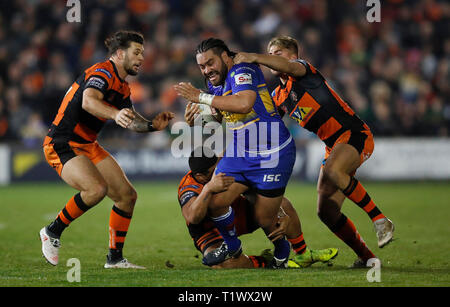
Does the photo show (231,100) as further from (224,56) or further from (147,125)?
(147,125)

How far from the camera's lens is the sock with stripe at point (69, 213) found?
719cm

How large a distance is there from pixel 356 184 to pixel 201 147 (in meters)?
1.77

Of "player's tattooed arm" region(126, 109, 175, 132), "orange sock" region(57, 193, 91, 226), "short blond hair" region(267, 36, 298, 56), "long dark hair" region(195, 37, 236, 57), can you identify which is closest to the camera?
"player's tattooed arm" region(126, 109, 175, 132)

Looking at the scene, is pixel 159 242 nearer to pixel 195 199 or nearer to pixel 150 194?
pixel 195 199

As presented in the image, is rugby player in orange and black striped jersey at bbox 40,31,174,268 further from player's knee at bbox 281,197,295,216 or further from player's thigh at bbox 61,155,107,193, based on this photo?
player's knee at bbox 281,197,295,216

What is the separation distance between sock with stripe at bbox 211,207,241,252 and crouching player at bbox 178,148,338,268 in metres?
0.08

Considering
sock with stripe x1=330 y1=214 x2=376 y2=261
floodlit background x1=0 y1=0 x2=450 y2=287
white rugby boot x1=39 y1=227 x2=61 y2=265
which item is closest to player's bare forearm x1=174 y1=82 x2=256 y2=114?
sock with stripe x1=330 y1=214 x2=376 y2=261

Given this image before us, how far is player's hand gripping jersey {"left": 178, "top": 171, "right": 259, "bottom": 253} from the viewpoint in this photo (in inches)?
286

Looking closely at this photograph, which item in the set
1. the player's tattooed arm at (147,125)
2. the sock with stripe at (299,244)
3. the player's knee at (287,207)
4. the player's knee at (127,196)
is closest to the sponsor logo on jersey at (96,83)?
the player's tattooed arm at (147,125)

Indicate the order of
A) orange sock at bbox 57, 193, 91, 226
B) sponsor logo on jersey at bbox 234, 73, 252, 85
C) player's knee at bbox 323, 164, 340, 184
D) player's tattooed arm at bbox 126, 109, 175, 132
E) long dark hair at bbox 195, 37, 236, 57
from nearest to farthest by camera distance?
1. player's tattooed arm at bbox 126, 109, 175, 132
2. sponsor logo on jersey at bbox 234, 73, 252, 85
3. long dark hair at bbox 195, 37, 236, 57
4. player's knee at bbox 323, 164, 340, 184
5. orange sock at bbox 57, 193, 91, 226

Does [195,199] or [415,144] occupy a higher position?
[195,199]

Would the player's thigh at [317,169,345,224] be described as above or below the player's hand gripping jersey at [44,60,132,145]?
below
